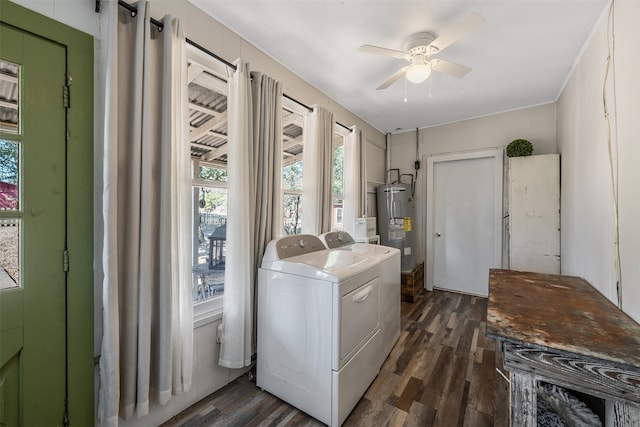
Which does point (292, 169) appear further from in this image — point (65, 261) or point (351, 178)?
point (65, 261)

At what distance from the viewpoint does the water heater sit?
11.9 ft

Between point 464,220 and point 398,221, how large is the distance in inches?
39.2

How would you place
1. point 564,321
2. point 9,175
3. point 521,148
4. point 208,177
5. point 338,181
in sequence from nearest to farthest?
point 9,175
point 564,321
point 208,177
point 521,148
point 338,181

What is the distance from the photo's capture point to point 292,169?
257 cm

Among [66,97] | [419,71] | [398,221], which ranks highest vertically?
[419,71]

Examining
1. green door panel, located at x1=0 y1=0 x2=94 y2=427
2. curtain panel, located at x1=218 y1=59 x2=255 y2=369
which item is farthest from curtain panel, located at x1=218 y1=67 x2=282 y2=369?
green door panel, located at x1=0 y1=0 x2=94 y2=427

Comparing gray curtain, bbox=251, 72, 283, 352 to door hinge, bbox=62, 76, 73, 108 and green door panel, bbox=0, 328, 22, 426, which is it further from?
green door panel, bbox=0, 328, 22, 426

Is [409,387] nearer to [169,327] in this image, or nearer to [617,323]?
[617,323]

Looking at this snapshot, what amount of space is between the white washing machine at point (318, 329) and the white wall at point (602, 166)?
1.32m

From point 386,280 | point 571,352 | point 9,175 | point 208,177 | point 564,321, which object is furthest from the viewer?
point 386,280

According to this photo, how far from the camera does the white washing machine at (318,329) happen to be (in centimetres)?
148

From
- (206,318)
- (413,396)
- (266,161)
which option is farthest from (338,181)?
(413,396)

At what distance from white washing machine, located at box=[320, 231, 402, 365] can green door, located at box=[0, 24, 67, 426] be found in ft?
5.67

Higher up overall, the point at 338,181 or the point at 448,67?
the point at 448,67
